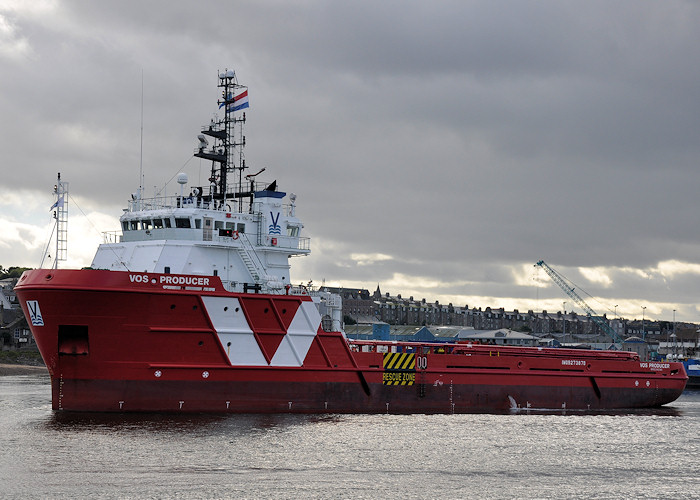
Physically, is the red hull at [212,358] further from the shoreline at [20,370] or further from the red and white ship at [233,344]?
the shoreline at [20,370]

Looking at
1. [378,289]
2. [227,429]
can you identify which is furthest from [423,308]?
[227,429]

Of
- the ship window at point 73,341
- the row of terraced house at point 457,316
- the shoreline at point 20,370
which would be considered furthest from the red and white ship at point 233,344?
the row of terraced house at point 457,316

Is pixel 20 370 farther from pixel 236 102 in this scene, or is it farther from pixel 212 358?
pixel 212 358

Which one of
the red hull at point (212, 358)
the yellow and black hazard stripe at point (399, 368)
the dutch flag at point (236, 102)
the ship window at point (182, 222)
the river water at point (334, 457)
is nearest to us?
the river water at point (334, 457)

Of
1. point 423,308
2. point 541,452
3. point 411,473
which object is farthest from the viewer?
point 423,308

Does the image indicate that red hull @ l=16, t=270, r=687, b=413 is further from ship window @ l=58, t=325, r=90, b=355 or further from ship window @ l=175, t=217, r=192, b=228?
ship window @ l=175, t=217, r=192, b=228

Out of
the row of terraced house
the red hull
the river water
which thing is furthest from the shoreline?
the row of terraced house

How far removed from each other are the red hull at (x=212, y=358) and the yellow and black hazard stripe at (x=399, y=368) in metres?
0.04

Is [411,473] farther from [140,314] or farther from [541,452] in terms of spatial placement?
[140,314]

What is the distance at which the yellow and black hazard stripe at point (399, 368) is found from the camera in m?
33.3

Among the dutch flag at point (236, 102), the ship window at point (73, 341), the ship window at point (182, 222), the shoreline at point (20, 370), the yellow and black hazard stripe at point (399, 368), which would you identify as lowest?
the shoreline at point (20, 370)

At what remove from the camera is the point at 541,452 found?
1029 inches

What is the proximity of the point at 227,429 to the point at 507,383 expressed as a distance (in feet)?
45.0

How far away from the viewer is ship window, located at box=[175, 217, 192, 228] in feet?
107
